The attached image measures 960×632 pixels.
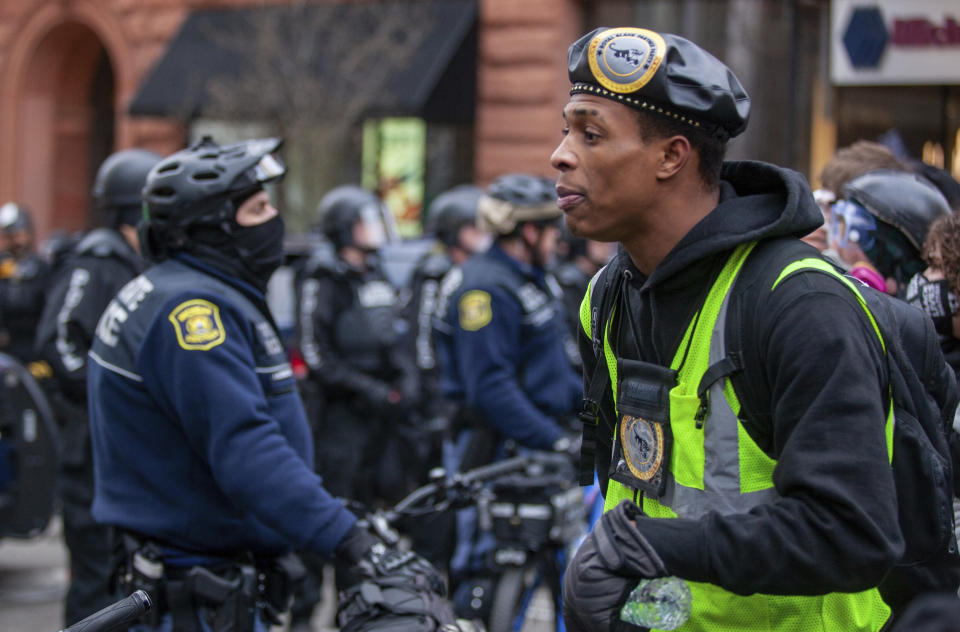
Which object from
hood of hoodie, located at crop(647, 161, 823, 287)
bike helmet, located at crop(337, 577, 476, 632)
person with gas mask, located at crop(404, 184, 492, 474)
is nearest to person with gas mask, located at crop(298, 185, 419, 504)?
person with gas mask, located at crop(404, 184, 492, 474)

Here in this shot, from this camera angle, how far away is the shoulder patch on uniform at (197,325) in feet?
11.1

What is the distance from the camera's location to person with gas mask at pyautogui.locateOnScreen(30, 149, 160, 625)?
525cm

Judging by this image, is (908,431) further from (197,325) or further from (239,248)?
(239,248)

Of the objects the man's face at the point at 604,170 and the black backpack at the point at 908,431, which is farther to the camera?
the man's face at the point at 604,170

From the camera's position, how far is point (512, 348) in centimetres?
575

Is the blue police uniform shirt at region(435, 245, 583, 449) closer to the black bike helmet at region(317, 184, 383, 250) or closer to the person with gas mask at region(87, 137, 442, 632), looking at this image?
the black bike helmet at region(317, 184, 383, 250)

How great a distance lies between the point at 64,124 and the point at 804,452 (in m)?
21.4

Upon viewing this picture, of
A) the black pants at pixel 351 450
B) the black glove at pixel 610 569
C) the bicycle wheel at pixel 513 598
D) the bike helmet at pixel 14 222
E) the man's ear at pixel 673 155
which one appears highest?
the man's ear at pixel 673 155

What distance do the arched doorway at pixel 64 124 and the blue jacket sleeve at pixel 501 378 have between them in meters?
17.0

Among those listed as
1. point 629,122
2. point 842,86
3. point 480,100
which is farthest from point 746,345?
point 480,100

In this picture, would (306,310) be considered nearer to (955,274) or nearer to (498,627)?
(498,627)

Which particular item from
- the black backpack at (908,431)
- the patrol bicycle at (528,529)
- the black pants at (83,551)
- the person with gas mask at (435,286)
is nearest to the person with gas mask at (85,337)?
the black pants at (83,551)

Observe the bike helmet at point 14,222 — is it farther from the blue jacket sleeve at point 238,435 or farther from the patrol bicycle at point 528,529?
the blue jacket sleeve at point 238,435

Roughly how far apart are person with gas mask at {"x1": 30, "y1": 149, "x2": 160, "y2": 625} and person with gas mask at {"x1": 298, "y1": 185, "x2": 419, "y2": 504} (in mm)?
1560
